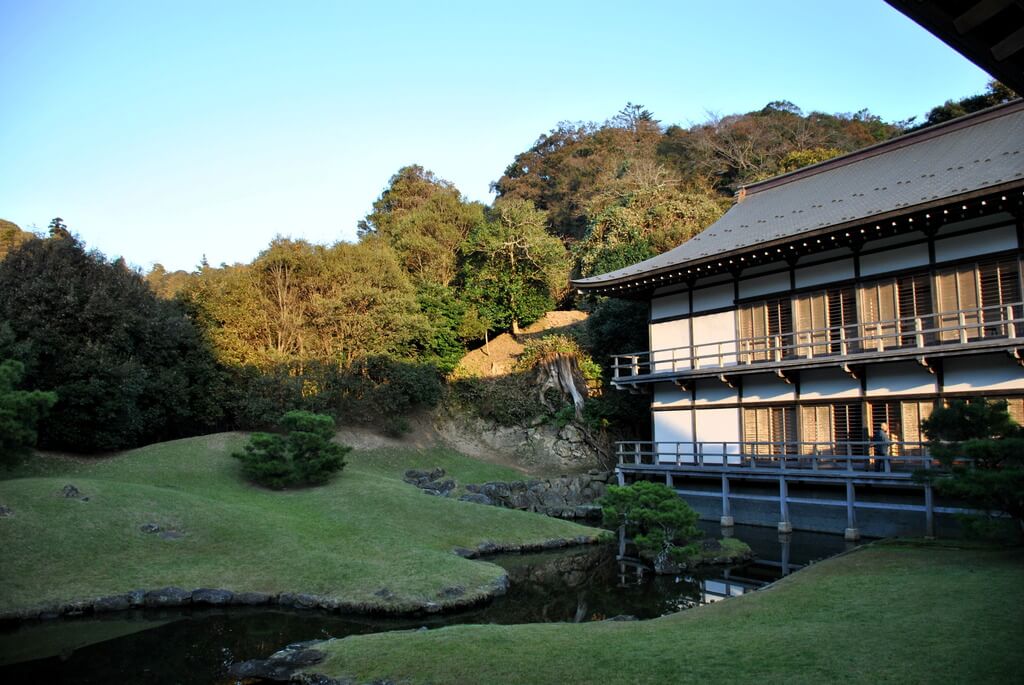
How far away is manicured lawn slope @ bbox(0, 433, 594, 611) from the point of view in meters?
13.5

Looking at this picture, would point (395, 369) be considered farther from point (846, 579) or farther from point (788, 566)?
point (846, 579)

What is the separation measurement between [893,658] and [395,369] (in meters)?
26.5

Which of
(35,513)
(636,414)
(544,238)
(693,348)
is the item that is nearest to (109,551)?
(35,513)

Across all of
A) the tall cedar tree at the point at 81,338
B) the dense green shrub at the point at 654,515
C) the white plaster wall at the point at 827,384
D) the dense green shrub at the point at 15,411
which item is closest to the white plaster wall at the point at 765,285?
the white plaster wall at the point at 827,384

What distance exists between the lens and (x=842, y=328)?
19.6 metres

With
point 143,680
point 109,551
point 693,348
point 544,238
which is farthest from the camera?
point 544,238

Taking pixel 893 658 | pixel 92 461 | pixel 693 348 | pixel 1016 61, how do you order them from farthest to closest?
1. pixel 693 348
2. pixel 92 461
3. pixel 893 658
4. pixel 1016 61

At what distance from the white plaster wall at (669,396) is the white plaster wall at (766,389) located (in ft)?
7.81

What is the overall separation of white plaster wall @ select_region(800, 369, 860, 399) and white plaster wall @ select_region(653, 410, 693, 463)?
4366 mm

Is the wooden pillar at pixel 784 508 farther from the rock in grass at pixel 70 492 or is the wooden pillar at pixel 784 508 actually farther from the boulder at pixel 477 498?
the rock in grass at pixel 70 492

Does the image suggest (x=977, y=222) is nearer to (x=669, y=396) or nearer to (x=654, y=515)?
(x=669, y=396)

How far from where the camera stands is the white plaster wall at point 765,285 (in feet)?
73.4

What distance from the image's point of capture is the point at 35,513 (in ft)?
49.8

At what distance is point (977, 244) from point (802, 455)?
23.4ft
